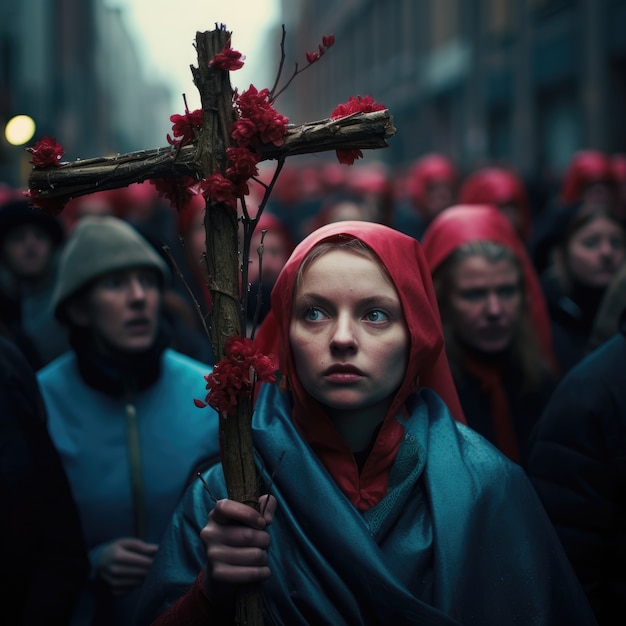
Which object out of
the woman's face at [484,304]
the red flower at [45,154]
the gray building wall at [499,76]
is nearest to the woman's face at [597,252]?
the woman's face at [484,304]

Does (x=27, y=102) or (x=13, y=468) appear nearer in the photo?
(x=13, y=468)

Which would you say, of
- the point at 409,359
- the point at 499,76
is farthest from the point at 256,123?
the point at 499,76

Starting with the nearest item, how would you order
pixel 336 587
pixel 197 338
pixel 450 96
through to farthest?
pixel 336 587
pixel 197 338
pixel 450 96

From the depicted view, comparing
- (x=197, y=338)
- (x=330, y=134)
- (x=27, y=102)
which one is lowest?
(x=197, y=338)

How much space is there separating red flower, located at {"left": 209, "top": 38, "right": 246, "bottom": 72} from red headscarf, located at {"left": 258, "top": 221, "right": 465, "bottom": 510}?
59 cm

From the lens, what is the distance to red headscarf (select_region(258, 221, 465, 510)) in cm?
255

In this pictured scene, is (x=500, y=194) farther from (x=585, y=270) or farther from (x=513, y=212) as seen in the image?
(x=585, y=270)

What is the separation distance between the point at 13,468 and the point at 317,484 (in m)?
0.92

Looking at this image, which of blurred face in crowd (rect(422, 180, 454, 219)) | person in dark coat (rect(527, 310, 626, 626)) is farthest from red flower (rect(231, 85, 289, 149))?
blurred face in crowd (rect(422, 180, 454, 219))

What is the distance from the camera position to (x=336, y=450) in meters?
2.58

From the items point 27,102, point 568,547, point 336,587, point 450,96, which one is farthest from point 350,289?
point 450,96

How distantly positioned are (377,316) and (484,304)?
1.70 meters

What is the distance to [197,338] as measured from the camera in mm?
4988

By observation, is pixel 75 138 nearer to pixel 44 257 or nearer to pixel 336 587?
pixel 44 257
